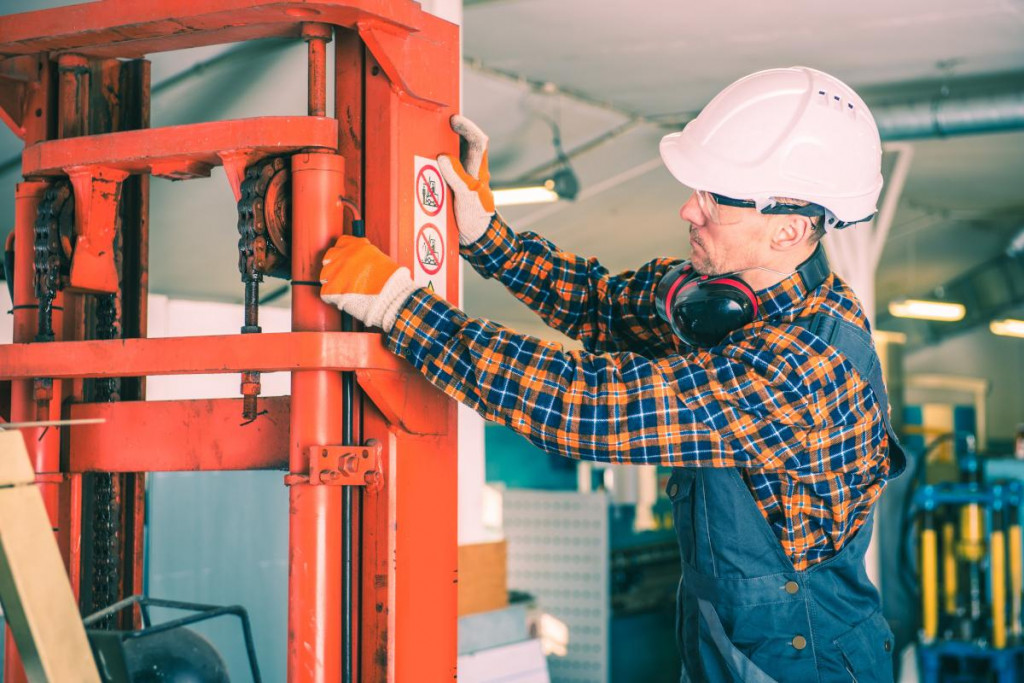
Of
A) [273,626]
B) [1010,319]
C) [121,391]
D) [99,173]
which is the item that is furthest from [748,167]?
[1010,319]

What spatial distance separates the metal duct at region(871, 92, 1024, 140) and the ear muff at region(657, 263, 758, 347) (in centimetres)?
638

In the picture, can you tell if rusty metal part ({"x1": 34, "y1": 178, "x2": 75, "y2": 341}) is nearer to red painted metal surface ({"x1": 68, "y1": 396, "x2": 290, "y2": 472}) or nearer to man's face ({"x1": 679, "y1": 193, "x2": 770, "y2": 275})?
red painted metal surface ({"x1": 68, "y1": 396, "x2": 290, "y2": 472})

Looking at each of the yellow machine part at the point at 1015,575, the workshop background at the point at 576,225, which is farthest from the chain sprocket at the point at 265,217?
the yellow machine part at the point at 1015,575

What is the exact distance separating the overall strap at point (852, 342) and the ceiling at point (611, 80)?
2991mm

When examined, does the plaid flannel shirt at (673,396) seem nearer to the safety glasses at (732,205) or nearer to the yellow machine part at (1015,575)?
the safety glasses at (732,205)

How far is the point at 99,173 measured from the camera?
7.39 feet

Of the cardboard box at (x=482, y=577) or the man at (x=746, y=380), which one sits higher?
the man at (x=746, y=380)

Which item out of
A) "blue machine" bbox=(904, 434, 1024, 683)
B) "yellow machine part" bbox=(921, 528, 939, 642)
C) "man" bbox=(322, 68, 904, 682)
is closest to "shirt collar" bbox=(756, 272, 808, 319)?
"man" bbox=(322, 68, 904, 682)

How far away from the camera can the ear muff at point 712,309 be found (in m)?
2.25

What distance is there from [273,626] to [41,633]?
312 centimetres

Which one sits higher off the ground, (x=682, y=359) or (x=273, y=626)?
(x=682, y=359)

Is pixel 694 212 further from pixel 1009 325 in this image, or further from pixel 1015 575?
pixel 1009 325

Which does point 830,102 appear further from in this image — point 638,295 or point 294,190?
point 294,190

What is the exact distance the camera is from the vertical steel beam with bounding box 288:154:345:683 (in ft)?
6.80
